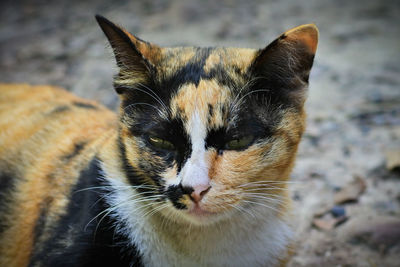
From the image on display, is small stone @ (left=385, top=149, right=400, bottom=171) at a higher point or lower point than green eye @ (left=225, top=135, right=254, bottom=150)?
lower

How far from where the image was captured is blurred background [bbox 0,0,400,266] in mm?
2762

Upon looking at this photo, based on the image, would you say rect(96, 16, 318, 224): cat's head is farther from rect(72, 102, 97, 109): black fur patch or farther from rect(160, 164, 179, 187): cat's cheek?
rect(72, 102, 97, 109): black fur patch

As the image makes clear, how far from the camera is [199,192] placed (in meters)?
1.60

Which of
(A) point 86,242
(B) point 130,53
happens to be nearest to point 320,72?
(B) point 130,53

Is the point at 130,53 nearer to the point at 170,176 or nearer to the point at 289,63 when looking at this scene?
the point at 170,176

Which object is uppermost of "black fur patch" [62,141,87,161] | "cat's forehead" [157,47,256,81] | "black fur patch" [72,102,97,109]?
"cat's forehead" [157,47,256,81]

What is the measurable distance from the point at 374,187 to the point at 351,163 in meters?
0.35

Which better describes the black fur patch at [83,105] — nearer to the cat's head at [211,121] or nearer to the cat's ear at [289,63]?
the cat's head at [211,121]

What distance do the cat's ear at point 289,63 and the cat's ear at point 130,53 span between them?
51 centimetres

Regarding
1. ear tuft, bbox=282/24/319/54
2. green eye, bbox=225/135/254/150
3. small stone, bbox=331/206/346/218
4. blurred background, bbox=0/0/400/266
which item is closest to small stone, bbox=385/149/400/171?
blurred background, bbox=0/0/400/266

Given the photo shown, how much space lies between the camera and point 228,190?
1.68 m

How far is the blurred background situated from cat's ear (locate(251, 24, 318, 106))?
2.65 ft

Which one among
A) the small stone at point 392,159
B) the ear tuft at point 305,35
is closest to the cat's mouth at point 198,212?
the ear tuft at point 305,35

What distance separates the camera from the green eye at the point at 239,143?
175cm
